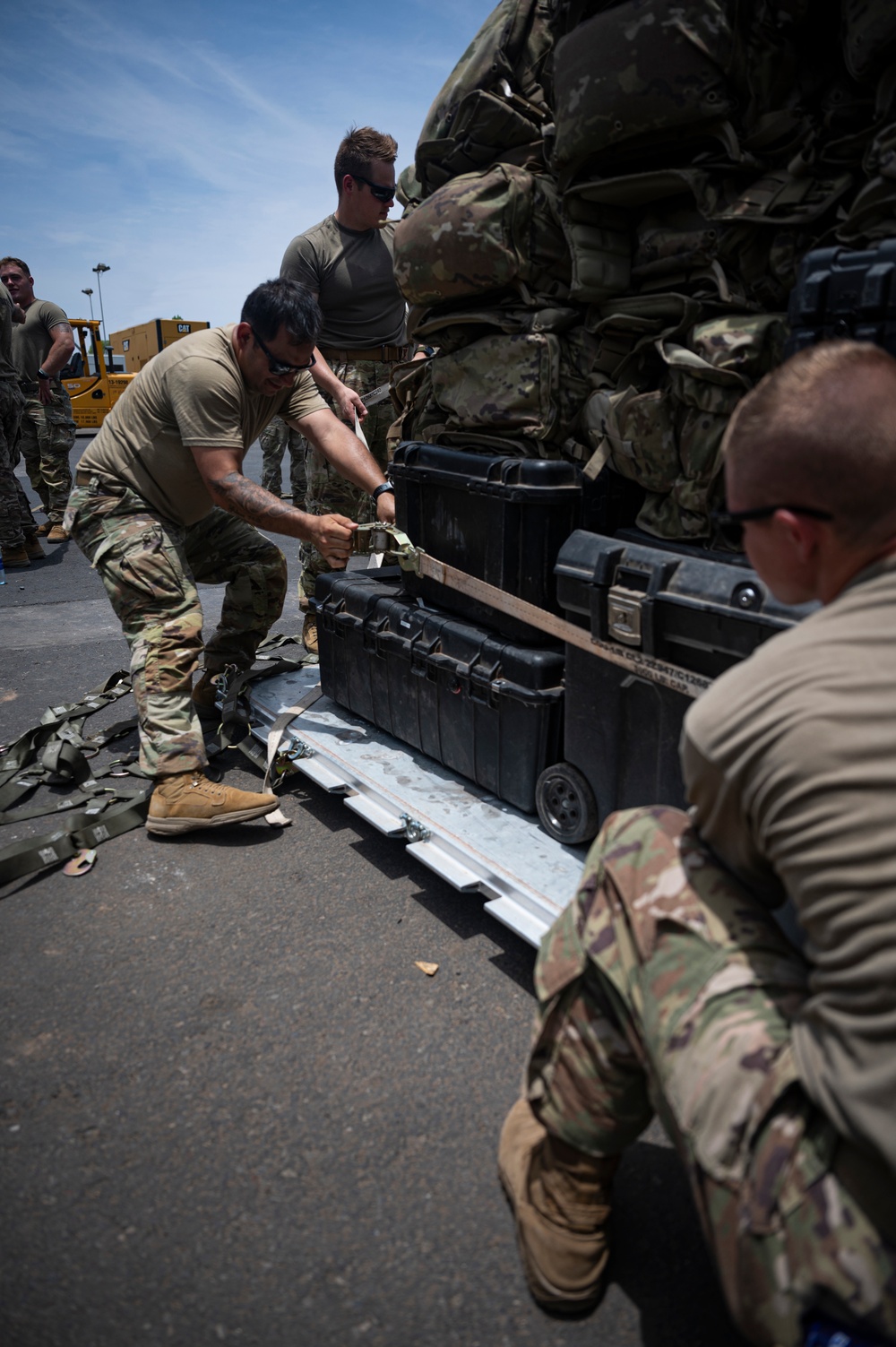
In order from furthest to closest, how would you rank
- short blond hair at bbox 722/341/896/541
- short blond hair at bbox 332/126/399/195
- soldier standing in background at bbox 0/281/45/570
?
soldier standing in background at bbox 0/281/45/570, short blond hair at bbox 332/126/399/195, short blond hair at bbox 722/341/896/541

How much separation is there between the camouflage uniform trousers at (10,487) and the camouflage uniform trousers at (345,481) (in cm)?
353

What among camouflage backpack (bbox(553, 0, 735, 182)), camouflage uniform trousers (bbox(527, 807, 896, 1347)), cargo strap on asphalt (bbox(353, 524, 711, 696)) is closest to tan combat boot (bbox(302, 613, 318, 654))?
cargo strap on asphalt (bbox(353, 524, 711, 696))

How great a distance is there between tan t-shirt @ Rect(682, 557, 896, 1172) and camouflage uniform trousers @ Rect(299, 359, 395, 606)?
3.69 m

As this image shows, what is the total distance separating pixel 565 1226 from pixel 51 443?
9168 millimetres

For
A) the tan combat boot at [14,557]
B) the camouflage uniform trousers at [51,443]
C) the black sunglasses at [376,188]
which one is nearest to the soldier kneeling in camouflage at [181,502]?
the black sunglasses at [376,188]

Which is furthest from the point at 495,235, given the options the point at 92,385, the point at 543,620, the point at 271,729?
the point at 92,385

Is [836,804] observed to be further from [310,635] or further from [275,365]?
[310,635]

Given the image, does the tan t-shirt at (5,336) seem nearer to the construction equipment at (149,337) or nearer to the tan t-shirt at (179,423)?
the tan t-shirt at (179,423)

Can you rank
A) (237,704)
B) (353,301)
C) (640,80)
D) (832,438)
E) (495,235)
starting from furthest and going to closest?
(353,301)
(237,704)
(495,235)
(640,80)
(832,438)

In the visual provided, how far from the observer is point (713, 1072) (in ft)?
3.71

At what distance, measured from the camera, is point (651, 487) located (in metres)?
2.43

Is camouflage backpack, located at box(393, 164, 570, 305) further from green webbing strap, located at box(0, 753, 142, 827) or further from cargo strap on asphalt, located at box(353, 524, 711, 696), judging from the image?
green webbing strap, located at box(0, 753, 142, 827)

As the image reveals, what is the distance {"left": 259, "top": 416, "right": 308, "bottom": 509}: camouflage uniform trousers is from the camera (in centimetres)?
799

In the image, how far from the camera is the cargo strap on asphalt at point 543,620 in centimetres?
220
